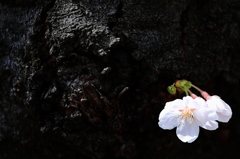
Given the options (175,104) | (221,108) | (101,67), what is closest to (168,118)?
(175,104)

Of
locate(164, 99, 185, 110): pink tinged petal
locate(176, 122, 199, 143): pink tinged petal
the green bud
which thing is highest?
locate(164, 99, 185, 110): pink tinged petal

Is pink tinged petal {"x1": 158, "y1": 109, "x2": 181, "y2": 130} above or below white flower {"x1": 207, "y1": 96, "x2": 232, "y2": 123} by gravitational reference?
below

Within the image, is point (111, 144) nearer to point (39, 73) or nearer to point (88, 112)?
point (88, 112)

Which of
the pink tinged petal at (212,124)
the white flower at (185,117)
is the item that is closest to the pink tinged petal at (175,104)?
the white flower at (185,117)

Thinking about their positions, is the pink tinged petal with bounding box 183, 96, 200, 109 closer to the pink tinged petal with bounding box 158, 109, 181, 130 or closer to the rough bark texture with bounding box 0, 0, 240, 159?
the pink tinged petal with bounding box 158, 109, 181, 130

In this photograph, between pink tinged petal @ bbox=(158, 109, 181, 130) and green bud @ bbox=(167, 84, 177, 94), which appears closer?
pink tinged petal @ bbox=(158, 109, 181, 130)

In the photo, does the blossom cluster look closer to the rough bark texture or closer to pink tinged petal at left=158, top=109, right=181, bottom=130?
pink tinged petal at left=158, top=109, right=181, bottom=130

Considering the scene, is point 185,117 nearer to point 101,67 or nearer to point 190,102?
point 190,102

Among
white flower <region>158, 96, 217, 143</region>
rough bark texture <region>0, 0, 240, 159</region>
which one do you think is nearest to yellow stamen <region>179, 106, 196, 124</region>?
white flower <region>158, 96, 217, 143</region>
